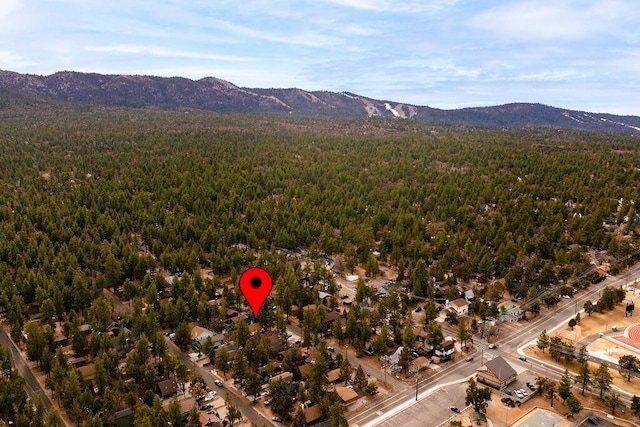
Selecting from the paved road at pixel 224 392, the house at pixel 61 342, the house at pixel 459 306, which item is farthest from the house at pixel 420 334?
the house at pixel 61 342

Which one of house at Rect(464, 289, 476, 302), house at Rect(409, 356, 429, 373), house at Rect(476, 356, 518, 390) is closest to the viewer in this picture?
house at Rect(476, 356, 518, 390)

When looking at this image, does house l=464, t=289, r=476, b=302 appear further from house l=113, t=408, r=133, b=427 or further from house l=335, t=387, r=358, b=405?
house l=113, t=408, r=133, b=427

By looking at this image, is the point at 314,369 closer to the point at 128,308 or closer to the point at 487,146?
the point at 128,308

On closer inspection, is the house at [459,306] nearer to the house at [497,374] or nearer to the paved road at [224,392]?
the house at [497,374]

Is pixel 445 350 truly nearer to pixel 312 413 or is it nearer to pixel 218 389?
pixel 312 413

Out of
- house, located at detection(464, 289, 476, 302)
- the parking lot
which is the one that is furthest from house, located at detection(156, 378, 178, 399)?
house, located at detection(464, 289, 476, 302)
